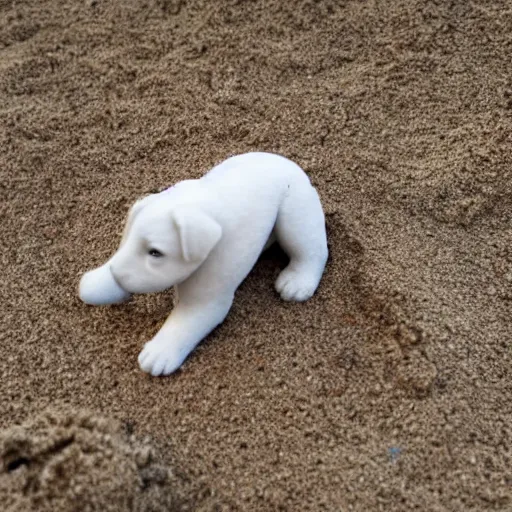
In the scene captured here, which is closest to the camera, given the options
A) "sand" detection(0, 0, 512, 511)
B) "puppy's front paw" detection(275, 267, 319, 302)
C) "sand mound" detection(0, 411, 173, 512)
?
"sand mound" detection(0, 411, 173, 512)

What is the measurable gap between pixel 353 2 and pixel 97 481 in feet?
4.77

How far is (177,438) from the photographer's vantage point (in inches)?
49.8

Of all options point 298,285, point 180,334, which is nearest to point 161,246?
point 180,334

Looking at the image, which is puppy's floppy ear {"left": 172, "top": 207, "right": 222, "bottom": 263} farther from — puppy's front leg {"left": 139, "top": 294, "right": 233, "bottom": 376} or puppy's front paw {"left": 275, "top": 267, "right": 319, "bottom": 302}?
puppy's front paw {"left": 275, "top": 267, "right": 319, "bottom": 302}

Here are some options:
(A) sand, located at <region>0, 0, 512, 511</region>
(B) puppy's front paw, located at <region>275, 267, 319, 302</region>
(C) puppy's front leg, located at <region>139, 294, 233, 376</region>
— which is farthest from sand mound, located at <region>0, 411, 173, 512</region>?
(B) puppy's front paw, located at <region>275, 267, 319, 302</region>

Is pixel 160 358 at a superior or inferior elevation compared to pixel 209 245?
inferior

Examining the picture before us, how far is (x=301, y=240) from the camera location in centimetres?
136

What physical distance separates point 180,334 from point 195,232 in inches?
9.2

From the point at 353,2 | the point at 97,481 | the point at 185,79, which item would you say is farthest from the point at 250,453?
the point at 353,2

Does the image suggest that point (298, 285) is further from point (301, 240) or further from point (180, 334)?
point (180, 334)

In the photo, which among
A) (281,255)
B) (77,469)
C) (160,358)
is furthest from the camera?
(281,255)

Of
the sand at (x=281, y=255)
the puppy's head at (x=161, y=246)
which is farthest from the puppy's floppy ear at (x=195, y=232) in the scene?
the sand at (x=281, y=255)

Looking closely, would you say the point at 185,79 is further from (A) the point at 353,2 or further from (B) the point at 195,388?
(B) the point at 195,388

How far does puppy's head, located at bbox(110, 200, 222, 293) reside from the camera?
1.17 m
